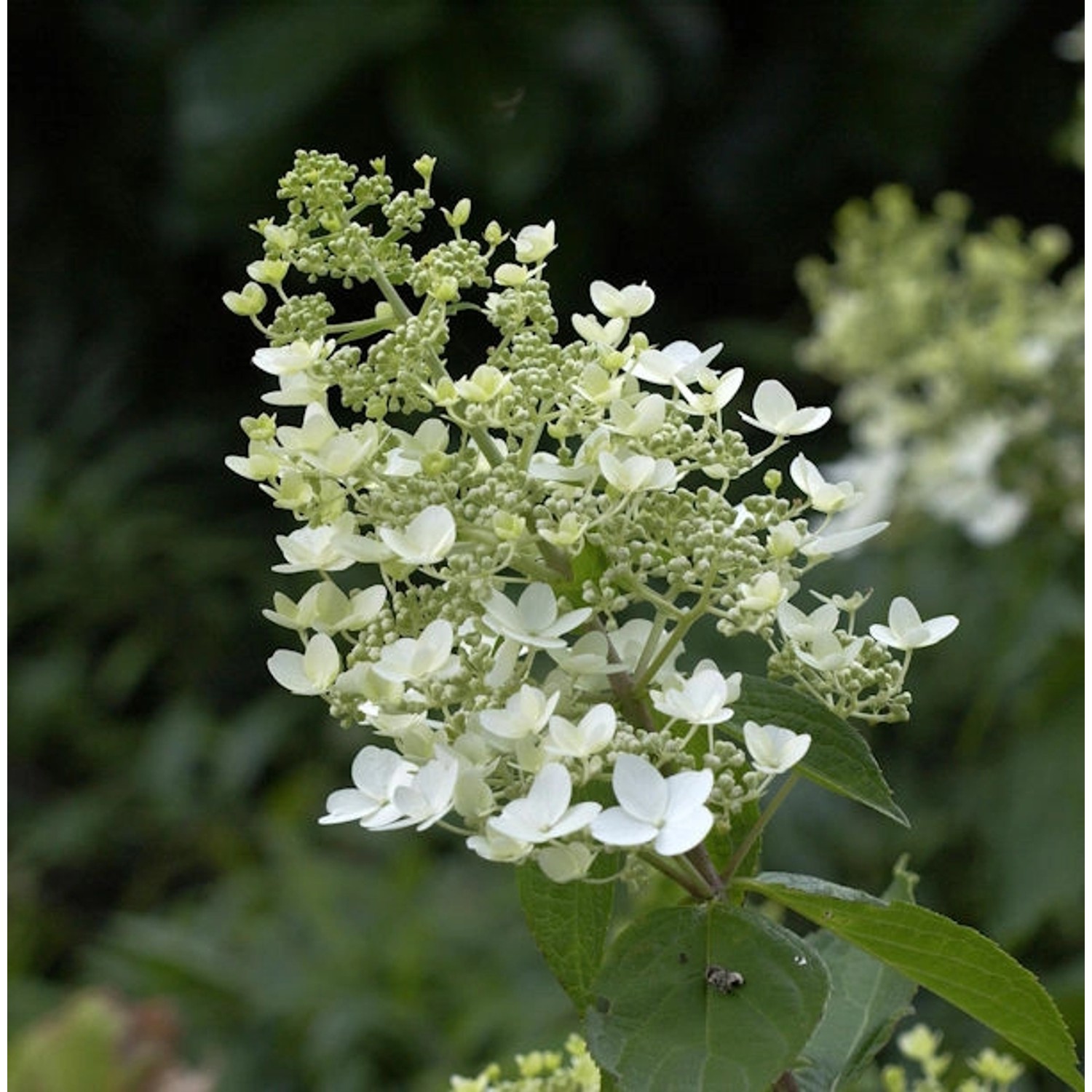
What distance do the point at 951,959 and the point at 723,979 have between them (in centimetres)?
5

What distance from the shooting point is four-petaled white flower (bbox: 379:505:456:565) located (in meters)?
0.31

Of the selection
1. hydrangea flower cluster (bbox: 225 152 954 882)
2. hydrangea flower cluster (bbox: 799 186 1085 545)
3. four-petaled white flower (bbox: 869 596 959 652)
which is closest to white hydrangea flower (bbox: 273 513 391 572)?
hydrangea flower cluster (bbox: 225 152 954 882)

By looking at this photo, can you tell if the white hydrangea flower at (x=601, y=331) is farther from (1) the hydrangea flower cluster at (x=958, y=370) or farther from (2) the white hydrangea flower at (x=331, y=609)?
(1) the hydrangea flower cluster at (x=958, y=370)

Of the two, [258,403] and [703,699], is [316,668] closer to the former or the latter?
[703,699]

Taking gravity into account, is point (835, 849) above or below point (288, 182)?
above

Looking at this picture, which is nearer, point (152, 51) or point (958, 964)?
point (958, 964)

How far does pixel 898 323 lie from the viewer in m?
1.23

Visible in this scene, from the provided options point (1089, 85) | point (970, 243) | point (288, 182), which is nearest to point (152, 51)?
point (970, 243)

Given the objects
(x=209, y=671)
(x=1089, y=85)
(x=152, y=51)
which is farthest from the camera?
(x=152, y=51)

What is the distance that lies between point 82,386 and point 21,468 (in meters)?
0.23

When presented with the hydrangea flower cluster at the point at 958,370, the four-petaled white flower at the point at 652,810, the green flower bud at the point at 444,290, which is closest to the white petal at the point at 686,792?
the four-petaled white flower at the point at 652,810

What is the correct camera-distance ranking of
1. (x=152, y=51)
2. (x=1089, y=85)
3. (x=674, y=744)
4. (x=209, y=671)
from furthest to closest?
(x=152, y=51) → (x=209, y=671) → (x=1089, y=85) → (x=674, y=744)

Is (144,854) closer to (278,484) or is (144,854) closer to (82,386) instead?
(82,386)

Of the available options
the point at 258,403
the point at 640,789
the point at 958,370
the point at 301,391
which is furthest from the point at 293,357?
the point at 258,403
